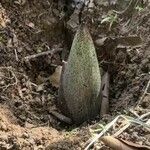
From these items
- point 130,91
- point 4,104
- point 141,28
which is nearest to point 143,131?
point 130,91

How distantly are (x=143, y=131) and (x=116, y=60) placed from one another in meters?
0.94

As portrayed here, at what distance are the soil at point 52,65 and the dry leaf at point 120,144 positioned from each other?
12 centimetres

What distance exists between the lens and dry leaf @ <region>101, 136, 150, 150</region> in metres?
2.12

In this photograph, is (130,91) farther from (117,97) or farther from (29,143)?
(29,143)

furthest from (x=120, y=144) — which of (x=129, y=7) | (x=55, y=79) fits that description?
(x=129, y=7)

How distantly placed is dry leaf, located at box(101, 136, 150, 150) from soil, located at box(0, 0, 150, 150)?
0.12 m

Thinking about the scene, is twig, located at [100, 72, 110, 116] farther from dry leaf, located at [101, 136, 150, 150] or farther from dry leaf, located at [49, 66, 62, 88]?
dry leaf, located at [101, 136, 150, 150]

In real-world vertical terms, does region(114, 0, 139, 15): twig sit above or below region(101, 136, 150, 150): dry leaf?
above

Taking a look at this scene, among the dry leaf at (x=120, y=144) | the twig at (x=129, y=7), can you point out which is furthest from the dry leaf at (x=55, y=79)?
the dry leaf at (x=120, y=144)

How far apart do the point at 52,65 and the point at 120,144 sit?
127 centimetres

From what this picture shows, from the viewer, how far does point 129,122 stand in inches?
93.7

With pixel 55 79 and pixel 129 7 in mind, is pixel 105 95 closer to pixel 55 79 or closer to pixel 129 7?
pixel 55 79

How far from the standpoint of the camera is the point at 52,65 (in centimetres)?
329

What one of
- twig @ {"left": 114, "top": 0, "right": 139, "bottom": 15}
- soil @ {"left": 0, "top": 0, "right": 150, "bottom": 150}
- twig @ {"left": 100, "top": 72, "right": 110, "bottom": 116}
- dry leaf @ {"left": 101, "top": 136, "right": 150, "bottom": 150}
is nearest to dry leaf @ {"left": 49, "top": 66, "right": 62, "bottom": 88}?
soil @ {"left": 0, "top": 0, "right": 150, "bottom": 150}
